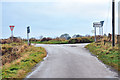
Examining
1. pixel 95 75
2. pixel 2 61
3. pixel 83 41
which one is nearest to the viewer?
pixel 95 75

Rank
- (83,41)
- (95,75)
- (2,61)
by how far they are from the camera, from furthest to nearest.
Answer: (83,41) < (2,61) < (95,75)

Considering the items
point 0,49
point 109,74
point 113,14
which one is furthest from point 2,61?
point 113,14

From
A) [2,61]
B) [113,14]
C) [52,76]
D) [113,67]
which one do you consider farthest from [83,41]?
[52,76]

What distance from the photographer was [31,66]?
12320 mm

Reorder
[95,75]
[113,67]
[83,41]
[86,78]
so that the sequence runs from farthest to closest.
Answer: [83,41] → [113,67] → [95,75] → [86,78]

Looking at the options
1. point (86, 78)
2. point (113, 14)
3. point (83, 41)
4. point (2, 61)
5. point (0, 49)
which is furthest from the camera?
point (83, 41)

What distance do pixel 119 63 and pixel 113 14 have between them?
28.1 feet

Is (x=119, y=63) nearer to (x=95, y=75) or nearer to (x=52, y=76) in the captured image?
(x=95, y=75)

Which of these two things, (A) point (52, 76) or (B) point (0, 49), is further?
(B) point (0, 49)

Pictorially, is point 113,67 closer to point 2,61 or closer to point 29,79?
point 29,79

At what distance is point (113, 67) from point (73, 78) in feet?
12.7

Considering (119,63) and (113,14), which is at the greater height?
(113,14)

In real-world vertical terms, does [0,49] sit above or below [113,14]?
below

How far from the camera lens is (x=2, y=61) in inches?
660
